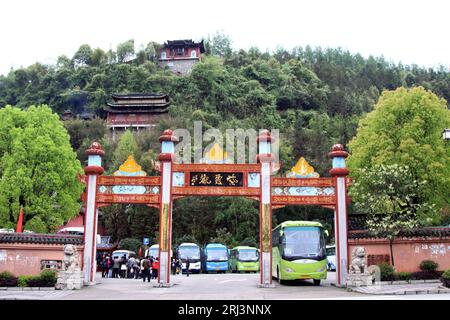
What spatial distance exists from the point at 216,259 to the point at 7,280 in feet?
51.9

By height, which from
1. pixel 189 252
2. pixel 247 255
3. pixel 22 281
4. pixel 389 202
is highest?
pixel 389 202

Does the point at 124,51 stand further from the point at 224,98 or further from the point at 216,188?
the point at 216,188

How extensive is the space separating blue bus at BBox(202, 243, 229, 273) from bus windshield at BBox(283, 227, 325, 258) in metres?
13.1

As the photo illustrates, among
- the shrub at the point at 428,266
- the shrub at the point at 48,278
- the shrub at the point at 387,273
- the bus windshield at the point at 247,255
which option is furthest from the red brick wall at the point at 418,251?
the bus windshield at the point at 247,255

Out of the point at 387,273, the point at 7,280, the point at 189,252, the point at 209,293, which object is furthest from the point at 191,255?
the point at 387,273

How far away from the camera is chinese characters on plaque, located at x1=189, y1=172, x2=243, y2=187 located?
56.6ft

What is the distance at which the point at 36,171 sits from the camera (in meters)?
23.8

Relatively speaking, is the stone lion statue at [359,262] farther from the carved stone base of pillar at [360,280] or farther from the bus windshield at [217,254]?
the bus windshield at [217,254]

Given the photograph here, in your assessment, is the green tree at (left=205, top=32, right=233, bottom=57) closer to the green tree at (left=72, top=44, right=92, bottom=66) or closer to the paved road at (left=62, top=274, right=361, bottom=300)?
the green tree at (left=72, top=44, right=92, bottom=66)

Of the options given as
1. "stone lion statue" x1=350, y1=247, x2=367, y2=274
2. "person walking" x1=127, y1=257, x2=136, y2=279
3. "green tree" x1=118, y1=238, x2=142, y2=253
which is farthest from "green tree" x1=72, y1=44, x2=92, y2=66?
"stone lion statue" x1=350, y1=247, x2=367, y2=274

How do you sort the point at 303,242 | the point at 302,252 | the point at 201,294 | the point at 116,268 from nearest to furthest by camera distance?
the point at 201,294 → the point at 302,252 → the point at 303,242 → the point at 116,268

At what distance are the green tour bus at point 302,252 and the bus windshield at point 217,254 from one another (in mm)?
12432
